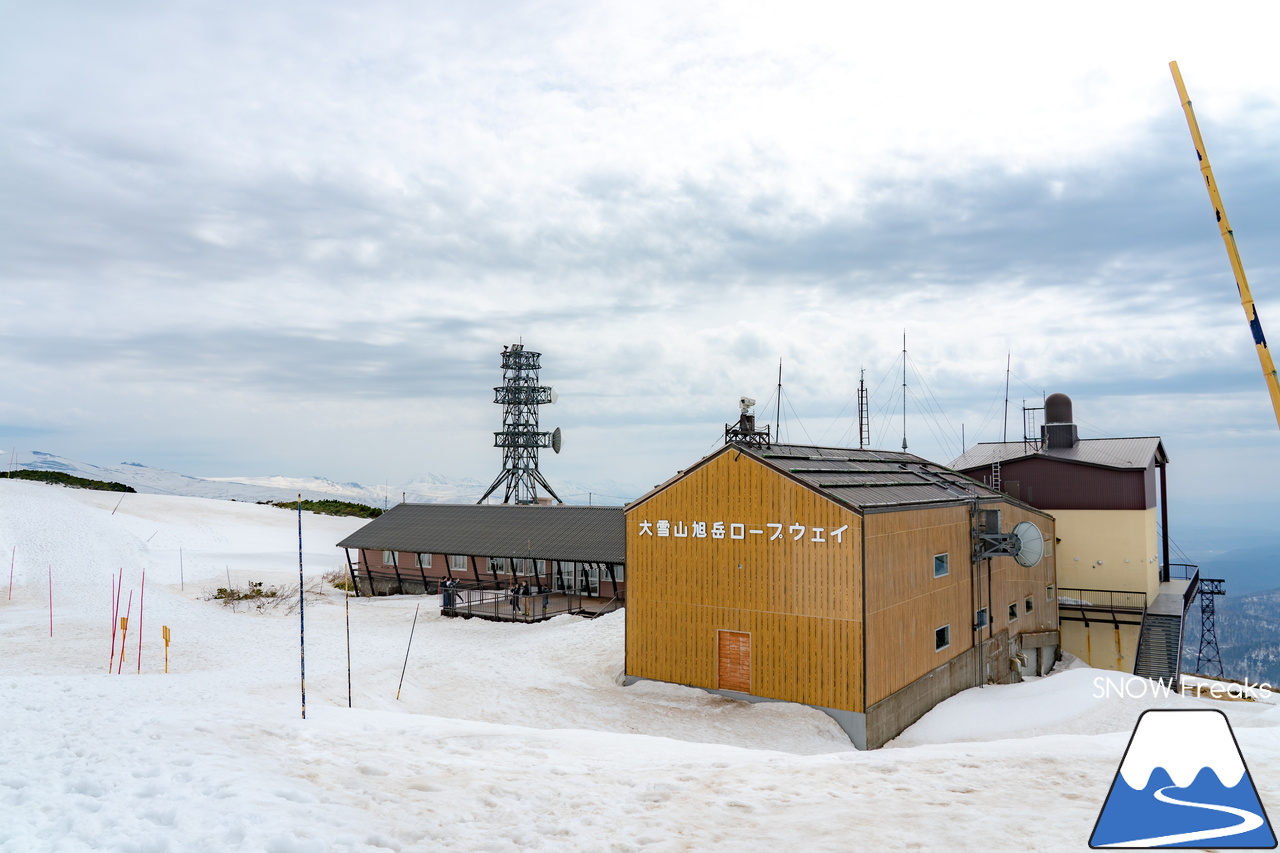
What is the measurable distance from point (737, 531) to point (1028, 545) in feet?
41.2

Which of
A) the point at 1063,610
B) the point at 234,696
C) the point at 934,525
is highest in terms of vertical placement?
the point at 934,525


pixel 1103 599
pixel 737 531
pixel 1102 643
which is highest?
pixel 737 531

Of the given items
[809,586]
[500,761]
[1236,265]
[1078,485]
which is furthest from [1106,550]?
[500,761]

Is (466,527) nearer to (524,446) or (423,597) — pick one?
(423,597)

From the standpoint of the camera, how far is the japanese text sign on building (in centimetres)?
2148

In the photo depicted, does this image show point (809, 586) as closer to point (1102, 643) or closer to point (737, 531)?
point (737, 531)

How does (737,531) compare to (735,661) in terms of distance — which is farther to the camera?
(737,531)

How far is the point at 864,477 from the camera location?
25844 mm

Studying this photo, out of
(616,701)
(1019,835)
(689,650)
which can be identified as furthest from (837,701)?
(1019,835)

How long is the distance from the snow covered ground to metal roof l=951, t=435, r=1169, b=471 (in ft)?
63.3

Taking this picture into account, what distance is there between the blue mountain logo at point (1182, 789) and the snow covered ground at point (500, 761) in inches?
43.9

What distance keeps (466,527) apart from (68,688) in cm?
2980

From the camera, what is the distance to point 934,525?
25.1 m

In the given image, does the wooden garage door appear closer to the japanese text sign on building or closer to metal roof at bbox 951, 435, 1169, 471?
the japanese text sign on building
